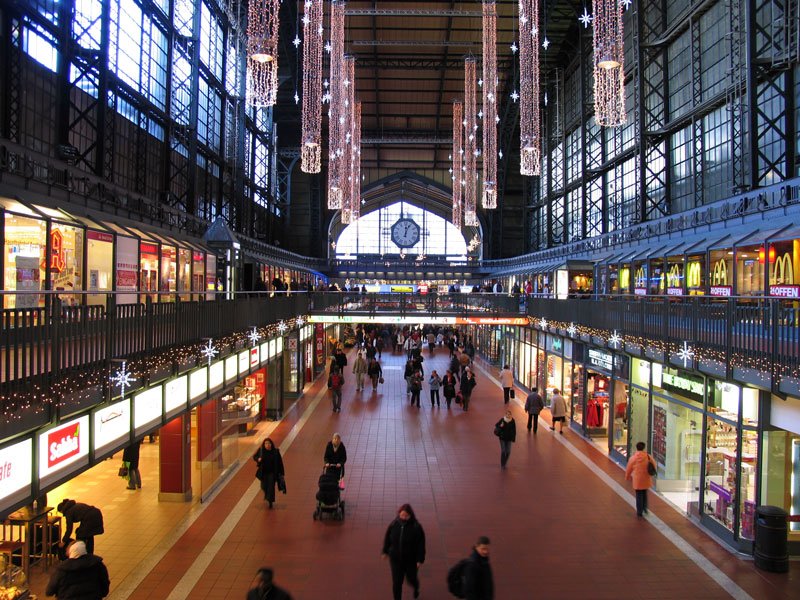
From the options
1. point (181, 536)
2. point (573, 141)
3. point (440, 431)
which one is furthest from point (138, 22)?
point (573, 141)

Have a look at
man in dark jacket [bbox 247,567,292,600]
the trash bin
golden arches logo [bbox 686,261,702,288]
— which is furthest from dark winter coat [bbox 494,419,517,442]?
man in dark jacket [bbox 247,567,292,600]

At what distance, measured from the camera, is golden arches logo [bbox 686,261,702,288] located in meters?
18.2

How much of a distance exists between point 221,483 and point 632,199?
27.1 metres

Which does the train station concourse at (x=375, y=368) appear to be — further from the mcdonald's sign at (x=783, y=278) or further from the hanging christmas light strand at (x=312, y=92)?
the hanging christmas light strand at (x=312, y=92)

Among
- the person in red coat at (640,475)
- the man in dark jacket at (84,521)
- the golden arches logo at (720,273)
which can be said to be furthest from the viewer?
the golden arches logo at (720,273)

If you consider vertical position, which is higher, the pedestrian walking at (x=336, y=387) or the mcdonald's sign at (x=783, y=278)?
the mcdonald's sign at (x=783, y=278)

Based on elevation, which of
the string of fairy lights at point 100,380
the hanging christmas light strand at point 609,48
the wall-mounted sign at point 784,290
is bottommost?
the string of fairy lights at point 100,380

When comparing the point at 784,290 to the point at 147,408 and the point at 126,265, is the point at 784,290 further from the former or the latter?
the point at 126,265

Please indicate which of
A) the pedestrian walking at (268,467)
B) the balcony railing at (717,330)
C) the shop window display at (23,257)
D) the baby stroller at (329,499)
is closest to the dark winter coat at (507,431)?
the balcony railing at (717,330)

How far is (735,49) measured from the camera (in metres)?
21.1

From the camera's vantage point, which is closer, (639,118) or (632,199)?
(639,118)

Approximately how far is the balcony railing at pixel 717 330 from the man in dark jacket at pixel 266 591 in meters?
6.45

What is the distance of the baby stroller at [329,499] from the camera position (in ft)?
35.7

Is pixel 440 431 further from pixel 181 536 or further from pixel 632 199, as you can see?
pixel 632 199
